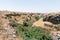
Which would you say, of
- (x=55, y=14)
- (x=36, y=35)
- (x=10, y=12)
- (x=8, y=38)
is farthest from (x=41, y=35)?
(x=10, y=12)

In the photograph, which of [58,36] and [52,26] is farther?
[52,26]

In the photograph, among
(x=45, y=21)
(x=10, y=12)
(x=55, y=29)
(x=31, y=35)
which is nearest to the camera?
(x=31, y=35)

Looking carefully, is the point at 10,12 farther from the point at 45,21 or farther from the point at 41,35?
the point at 41,35

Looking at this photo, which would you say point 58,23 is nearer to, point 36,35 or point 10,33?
point 36,35

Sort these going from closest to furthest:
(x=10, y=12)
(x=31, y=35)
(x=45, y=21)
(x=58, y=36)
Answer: (x=31, y=35) → (x=58, y=36) → (x=45, y=21) → (x=10, y=12)

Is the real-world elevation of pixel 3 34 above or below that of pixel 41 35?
above

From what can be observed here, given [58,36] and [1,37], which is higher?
[1,37]

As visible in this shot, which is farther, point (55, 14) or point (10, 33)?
point (55, 14)

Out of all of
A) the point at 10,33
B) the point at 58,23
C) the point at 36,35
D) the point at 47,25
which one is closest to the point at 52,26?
the point at 47,25

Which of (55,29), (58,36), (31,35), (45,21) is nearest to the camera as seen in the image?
(31,35)
